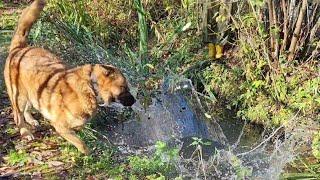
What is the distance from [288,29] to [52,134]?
10.6ft

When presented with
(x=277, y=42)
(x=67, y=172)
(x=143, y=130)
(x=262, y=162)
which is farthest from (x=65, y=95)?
(x=277, y=42)

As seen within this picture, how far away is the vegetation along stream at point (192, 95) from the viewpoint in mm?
5473

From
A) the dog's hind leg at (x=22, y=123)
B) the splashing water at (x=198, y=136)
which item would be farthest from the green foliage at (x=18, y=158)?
the splashing water at (x=198, y=136)

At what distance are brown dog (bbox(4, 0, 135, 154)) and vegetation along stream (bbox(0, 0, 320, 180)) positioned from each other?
0.43 metres

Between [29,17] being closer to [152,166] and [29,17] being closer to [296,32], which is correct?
[152,166]

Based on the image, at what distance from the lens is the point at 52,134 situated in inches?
240

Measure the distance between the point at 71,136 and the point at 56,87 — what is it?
56cm

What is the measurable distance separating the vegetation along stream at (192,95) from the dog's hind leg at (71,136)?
13 cm

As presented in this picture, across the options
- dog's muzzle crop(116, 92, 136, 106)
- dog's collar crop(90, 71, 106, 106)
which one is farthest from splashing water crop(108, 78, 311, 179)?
dog's collar crop(90, 71, 106, 106)

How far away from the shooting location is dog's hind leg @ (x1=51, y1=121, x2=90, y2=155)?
5.37m

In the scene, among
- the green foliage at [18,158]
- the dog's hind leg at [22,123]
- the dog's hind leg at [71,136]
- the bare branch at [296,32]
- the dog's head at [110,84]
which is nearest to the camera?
the dog's head at [110,84]

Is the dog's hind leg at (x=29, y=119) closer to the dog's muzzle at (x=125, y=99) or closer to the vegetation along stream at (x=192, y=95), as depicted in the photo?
the vegetation along stream at (x=192, y=95)

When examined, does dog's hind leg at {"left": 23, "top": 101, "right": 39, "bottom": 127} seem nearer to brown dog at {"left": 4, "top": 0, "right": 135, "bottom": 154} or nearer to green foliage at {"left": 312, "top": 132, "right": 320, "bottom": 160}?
brown dog at {"left": 4, "top": 0, "right": 135, "bottom": 154}

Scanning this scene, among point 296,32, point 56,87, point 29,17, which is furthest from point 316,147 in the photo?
point 29,17
